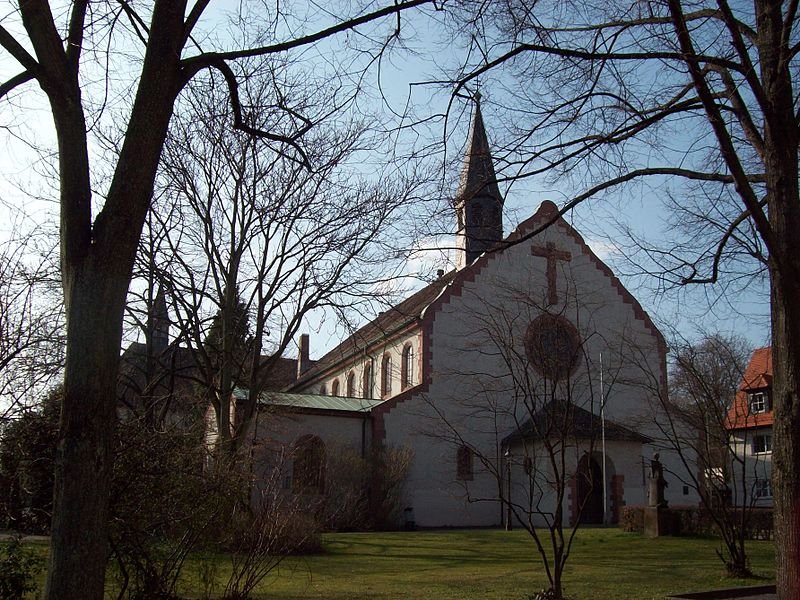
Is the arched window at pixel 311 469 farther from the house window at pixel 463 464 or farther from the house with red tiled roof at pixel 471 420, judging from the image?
the house window at pixel 463 464

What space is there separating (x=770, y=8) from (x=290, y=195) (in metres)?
15.0

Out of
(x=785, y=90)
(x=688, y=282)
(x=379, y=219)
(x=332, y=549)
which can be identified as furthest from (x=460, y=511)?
(x=785, y=90)

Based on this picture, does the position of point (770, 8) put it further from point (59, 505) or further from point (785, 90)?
point (59, 505)

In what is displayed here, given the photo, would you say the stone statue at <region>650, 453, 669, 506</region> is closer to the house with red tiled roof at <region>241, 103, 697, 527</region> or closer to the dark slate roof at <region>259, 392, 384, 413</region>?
the house with red tiled roof at <region>241, 103, 697, 527</region>

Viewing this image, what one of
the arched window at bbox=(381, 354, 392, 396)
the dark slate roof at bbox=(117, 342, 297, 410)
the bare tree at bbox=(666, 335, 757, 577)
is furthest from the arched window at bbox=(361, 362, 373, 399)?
the bare tree at bbox=(666, 335, 757, 577)

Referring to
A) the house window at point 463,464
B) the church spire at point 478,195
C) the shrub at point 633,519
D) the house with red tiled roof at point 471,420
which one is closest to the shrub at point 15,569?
the church spire at point 478,195

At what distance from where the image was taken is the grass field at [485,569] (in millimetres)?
11633

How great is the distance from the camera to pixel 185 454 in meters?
8.73

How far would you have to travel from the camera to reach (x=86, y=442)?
5062 millimetres

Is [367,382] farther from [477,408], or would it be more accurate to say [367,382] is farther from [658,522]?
[658,522]

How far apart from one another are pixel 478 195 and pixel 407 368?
27.7 meters

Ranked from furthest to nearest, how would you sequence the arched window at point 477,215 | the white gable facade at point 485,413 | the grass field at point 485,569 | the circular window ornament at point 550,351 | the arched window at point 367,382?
the arched window at point 367,382
the white gable facade at point 485,413
the grass field at point 485,569
the circular window ornament at point 550,351
the arched window at point 477,215

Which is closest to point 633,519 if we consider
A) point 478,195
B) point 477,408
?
point 477,408

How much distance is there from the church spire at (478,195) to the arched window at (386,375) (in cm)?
2952
